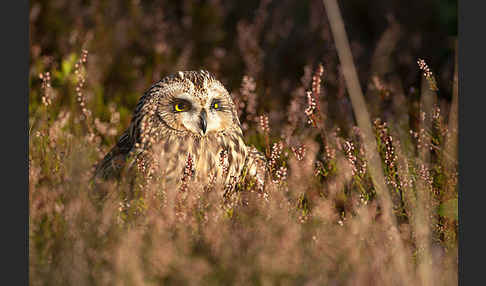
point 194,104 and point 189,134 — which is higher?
point 194,104

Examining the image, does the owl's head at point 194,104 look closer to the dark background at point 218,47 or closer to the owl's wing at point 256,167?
the owl's wing at point 256,167

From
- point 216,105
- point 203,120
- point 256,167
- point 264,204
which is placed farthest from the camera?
point 256,167

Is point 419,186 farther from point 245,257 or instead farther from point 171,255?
point 171,255

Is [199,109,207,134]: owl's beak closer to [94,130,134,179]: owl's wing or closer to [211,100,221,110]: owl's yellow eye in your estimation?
[211,100,221,110]: owl's yellow eye

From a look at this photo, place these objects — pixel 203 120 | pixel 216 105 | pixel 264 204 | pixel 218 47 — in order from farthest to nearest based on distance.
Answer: pixel 218 47
pixel 216 105
pixel 203 120
pixel 264 204

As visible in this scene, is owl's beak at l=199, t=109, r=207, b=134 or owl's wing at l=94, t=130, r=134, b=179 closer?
owl's beak at l=199, t=109, r=207, b=134

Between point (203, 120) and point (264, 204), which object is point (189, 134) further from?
point (264, 204)

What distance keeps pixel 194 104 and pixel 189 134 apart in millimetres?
172

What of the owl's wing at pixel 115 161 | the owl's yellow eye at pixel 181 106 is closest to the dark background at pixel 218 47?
the owl's wing at pixel 115 161

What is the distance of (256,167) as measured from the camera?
354 cm

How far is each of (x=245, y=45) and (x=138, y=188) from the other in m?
2.71

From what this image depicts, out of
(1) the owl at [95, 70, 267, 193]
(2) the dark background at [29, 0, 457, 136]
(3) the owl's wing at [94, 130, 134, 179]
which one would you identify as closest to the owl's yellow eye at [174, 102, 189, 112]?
(1) the owl at [95, 70, 267, 193]

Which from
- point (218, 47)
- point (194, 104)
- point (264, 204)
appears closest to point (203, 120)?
point (194, 104)

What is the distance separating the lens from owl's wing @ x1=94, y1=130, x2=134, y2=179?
10.9 ft
